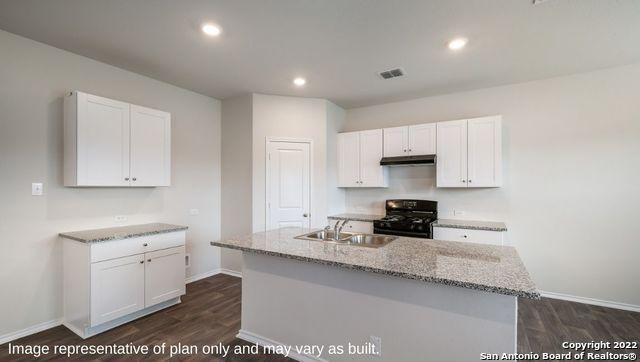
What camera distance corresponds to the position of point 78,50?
2.88 m

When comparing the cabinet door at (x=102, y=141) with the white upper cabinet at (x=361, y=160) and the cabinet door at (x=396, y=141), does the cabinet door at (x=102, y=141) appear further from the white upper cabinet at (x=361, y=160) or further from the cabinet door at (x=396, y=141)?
the cabinet door at (x=396, y=141)

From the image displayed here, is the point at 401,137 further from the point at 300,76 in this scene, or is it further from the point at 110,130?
the point at 110,130

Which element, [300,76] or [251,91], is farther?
[251,91]

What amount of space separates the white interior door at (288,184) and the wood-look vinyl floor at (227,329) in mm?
1297

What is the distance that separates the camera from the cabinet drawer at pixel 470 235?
11.0ft

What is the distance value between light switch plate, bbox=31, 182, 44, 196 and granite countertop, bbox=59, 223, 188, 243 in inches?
17.3

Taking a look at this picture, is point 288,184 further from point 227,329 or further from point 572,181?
point 572,181

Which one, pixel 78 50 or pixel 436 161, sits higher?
pixel 78 50

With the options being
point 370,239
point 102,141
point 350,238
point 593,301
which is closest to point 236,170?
point 102,141

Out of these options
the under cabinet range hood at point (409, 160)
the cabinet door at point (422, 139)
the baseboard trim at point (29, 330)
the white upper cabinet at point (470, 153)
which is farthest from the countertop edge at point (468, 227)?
the baseboard trim at point (29, 330)

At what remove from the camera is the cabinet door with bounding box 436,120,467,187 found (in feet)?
12.3

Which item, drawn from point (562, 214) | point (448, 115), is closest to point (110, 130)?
point (448, 115)

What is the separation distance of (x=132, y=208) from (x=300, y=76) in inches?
102

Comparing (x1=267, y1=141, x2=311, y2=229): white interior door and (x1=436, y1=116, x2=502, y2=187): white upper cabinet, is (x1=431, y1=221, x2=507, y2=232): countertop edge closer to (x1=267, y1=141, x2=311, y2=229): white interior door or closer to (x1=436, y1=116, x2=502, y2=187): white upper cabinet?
(x1=436, y1=116, x2=502, y2=187): white upper cabinet
